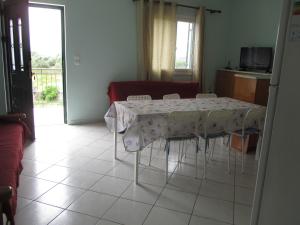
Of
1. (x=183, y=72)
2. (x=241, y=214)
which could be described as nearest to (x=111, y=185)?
(x=241, y=214)

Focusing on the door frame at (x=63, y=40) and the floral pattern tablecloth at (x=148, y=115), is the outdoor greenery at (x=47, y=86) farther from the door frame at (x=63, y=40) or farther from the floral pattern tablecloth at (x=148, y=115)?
the floral pattern tablecloth at (x=148, y=115)

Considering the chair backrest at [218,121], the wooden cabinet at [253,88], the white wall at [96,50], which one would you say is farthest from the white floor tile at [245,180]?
the white wall at [96,50]

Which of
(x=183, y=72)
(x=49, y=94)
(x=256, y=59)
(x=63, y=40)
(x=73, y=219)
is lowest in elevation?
(x=73, y=219)

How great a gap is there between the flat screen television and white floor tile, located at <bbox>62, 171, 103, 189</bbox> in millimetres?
3904

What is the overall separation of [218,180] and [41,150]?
235 cm

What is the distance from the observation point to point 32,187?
2.51m

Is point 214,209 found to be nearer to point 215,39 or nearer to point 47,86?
point 215,39

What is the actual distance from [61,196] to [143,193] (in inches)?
30.4

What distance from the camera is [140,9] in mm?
4789

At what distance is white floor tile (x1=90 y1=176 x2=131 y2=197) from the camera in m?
2.51

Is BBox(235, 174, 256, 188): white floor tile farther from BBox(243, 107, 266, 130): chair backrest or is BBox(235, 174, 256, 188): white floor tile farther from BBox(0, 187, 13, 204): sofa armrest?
BBox(0, 187, 13, 204): sofa armrest

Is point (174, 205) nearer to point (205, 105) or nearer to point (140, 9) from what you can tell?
point (205, 105)

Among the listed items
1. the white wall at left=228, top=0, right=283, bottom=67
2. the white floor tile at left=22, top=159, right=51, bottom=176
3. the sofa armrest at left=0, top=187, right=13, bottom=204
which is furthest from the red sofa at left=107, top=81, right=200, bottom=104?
the sofa armrest at left=0, top=187, right=13, bottom=204

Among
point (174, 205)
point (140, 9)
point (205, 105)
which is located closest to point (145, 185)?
point (174, 205)
